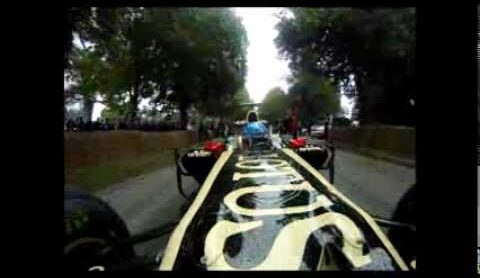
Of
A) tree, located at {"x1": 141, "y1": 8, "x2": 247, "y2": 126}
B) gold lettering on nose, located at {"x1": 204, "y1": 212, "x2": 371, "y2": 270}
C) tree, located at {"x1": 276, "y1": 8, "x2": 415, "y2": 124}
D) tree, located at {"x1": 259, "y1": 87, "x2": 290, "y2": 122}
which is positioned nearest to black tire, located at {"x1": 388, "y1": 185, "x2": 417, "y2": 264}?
gold lettering on nose, located at {"x1": 204, "y1": 212, "x2": 371, "y2": 270}

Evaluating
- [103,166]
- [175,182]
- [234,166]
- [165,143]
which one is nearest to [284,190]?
[234,166]

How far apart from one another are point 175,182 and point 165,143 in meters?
0.25

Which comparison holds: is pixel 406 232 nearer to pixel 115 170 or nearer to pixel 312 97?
pixel 312 97

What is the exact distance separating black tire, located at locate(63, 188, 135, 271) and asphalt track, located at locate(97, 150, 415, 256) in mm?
44

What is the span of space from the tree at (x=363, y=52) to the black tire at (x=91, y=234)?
1.02m

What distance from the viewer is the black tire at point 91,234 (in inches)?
80.2

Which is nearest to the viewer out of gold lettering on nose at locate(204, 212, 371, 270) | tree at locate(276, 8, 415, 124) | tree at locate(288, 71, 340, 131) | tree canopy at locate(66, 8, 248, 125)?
gold lettering on nose at locate(204, 212, 371, 270)

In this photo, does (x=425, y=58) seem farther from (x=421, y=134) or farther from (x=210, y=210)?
(x=210, y=210)

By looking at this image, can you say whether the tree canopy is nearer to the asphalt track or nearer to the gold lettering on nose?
the asphalt track

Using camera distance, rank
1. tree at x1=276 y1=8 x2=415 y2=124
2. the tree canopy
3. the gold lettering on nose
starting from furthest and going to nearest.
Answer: the tree canopy, tree at x1=276 y1=8 x2=415 y2=124, the gold lettering on nose

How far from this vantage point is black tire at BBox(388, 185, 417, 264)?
1.98 metres

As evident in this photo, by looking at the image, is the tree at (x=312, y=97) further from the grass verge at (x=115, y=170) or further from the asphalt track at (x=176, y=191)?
the grass verge at (x=115, y=170)

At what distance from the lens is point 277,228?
6.79 ft

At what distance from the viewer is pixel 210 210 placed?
2170mm
